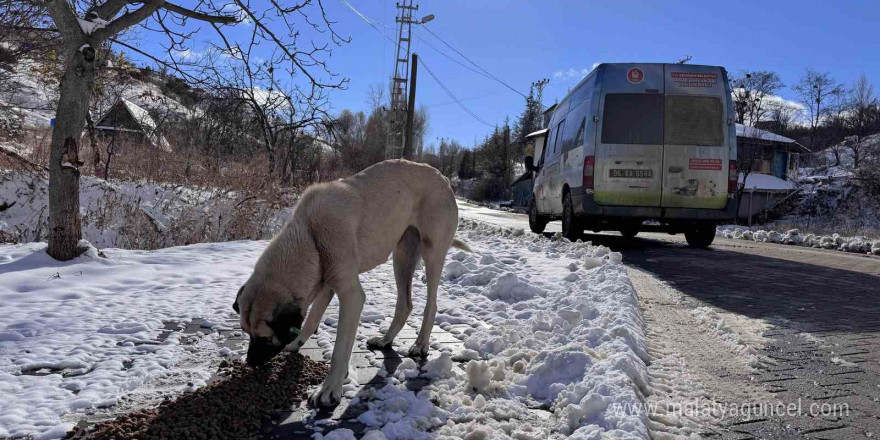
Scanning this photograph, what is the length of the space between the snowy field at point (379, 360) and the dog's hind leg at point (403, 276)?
8.9 inches

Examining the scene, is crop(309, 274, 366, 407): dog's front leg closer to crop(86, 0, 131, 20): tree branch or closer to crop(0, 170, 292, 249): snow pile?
crop(86, 0, 131, 20): tree branch

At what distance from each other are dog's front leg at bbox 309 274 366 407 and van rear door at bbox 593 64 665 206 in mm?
8163

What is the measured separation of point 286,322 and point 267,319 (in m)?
0.10

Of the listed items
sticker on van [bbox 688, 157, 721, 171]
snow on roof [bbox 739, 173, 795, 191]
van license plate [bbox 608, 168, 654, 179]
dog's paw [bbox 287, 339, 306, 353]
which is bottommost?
dog's paw [bbox 287, 339, 306, 353]

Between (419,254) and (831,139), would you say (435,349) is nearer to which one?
(419,254)

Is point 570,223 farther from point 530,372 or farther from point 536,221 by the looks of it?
point 530,372

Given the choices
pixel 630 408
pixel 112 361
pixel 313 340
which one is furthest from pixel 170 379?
pixel 630 408

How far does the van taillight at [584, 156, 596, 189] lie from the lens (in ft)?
33.9

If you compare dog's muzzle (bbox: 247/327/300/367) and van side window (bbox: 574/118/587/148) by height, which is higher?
van side window (bbox: 574/118/587/148)

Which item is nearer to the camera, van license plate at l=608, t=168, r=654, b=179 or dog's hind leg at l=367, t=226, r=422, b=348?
dog's hind leg at l=367, t=226, r=422, b=348

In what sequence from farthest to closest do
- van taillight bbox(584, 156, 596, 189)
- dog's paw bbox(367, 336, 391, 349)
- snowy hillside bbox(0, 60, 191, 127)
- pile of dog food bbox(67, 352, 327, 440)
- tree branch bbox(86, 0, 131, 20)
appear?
van taillight bbox(584, 156, 596, 189) → snowy hillside bbox(0, 60, 191, 127) → tree branch bbox(86, 0, 131, 20) → dog's paw bbox(367, 336, 391, 349) → pile of dog food bbox(67, 352, 327, 440)

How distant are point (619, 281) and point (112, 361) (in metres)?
4.71

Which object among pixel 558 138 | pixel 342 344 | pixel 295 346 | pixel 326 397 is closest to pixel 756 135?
pixel 558 138

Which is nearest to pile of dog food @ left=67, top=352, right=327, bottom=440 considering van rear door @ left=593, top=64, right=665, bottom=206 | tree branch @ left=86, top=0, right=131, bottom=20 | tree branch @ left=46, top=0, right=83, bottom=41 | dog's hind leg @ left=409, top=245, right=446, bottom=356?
dog's hind leg @ left=409, top=245, right=446, bottom=356
